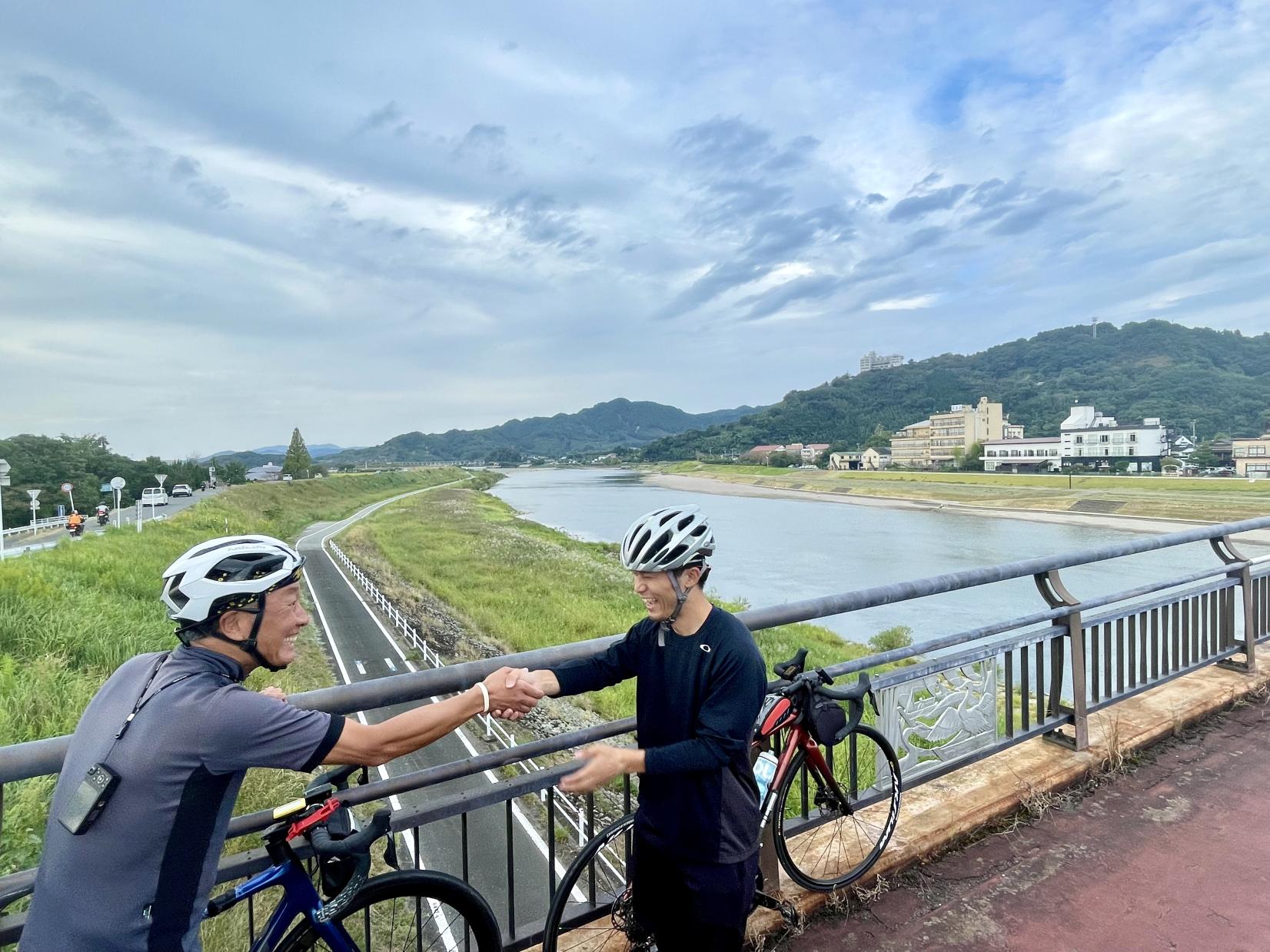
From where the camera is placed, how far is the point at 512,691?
Answer: 78.4 inches

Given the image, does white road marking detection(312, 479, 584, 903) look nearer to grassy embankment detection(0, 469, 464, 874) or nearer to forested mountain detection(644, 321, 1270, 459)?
grassy embankment detection(0, 469, 464, 874)

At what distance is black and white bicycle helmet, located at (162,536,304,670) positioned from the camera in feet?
5.38

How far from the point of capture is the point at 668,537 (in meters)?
1.99

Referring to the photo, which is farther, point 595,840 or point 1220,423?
point 1220,423

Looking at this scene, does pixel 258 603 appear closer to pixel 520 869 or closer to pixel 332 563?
pixel 520 869

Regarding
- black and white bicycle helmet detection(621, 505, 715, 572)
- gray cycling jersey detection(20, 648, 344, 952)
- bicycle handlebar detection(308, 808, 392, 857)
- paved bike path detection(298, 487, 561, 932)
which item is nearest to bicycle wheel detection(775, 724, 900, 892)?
paved bike path detection(298, 487, 561, 932)

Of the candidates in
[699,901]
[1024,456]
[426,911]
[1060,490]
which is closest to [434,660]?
[426,911]

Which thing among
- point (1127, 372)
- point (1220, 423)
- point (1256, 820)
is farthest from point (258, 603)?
point (1127, 372)

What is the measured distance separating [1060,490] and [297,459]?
10299cm

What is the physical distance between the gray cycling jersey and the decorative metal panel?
8.60 feet

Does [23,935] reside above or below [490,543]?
above

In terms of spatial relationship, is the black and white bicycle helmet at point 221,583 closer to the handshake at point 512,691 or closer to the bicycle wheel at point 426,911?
the handshake at point 512,691

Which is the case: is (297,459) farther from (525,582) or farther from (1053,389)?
(1053,389)

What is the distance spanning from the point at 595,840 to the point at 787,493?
85332 mm
